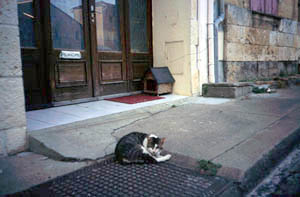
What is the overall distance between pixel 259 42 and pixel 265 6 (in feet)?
4.44

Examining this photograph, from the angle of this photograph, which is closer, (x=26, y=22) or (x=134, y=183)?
(x=134, y=183)

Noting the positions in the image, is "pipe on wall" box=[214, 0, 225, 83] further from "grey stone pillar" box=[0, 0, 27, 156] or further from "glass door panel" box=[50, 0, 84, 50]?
"grey stone pillar" box=[0, 0, 27, 156]

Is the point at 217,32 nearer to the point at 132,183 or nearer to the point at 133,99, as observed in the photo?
the point at 133,99

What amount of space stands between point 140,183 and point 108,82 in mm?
3229

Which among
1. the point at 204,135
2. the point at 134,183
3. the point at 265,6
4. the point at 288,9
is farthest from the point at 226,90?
the point at 288,9

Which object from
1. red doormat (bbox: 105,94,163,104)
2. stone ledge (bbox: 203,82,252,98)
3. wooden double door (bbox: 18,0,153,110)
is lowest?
red doormat (bbox: 105,94,163,104)

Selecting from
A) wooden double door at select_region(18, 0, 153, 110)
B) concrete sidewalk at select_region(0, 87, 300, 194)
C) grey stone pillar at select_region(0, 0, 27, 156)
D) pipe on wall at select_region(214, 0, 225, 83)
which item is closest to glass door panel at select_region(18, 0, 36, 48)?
wooden double door at select_region(18, 0, 153, 110)

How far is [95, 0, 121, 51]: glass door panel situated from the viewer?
4.69 m

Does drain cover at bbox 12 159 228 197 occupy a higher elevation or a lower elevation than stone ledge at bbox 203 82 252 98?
lower

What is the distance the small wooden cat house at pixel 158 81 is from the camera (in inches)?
200

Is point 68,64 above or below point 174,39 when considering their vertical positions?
below

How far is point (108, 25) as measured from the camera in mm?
4852

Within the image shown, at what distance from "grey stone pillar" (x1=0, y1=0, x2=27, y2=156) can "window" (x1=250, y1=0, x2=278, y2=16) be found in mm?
6734

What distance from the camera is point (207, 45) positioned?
5547 mm
